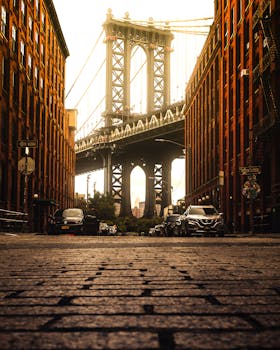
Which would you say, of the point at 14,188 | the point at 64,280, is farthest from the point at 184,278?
the point at 14,188

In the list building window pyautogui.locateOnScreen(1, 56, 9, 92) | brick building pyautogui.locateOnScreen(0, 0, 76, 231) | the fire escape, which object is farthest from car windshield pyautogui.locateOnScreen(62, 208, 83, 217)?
the fire escape

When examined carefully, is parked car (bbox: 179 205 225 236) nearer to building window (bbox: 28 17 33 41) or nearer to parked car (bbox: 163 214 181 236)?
parked car (bbox: 163 214 181 236)

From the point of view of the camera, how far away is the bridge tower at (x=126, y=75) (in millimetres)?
105562

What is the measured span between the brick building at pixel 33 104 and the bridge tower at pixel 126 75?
38557 mm

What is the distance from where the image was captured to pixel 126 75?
111m

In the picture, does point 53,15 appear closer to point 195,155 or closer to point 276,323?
point 195,155

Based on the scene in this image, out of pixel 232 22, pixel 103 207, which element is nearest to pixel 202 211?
pixel 232 22

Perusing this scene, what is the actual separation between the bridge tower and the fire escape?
2774 inches

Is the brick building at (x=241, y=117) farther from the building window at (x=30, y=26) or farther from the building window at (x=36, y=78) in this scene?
the building window at (x=30, y=26)

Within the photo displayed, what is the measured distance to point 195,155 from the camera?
2603 inches

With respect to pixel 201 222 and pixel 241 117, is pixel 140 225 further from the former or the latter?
pixel 201 222

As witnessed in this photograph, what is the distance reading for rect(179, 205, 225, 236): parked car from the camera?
999 inches

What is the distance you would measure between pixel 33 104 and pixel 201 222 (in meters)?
21.6

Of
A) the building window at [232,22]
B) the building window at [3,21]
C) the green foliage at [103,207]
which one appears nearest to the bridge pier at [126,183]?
the green foliage at [103,207]
